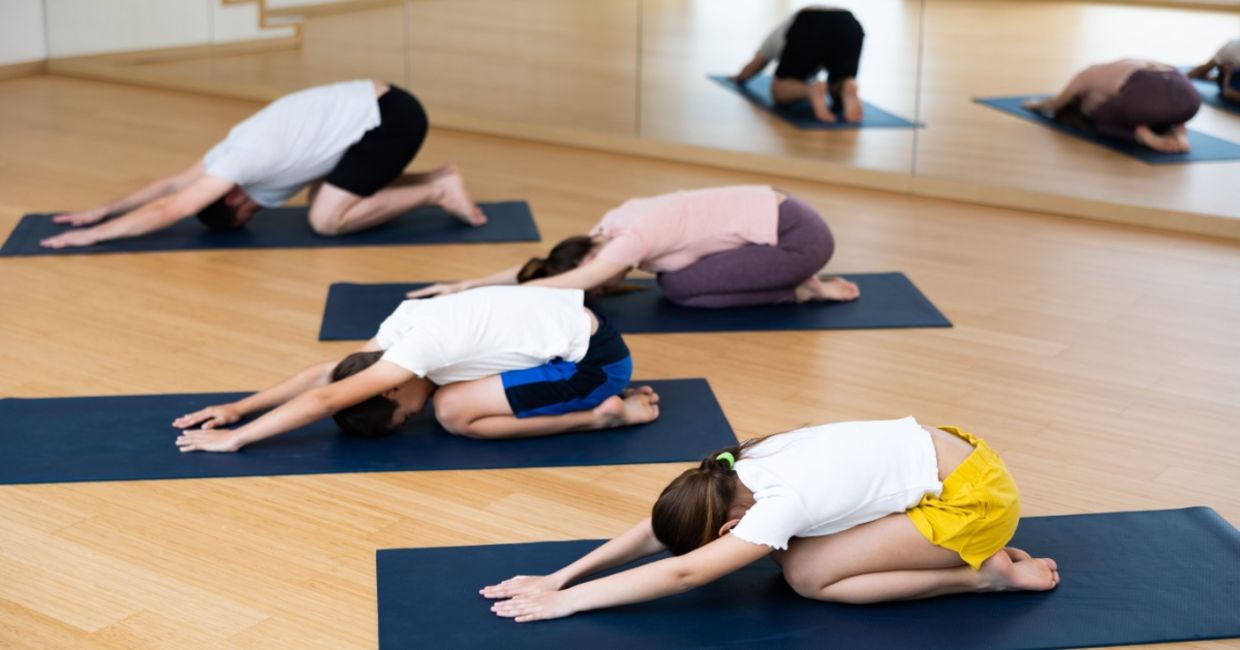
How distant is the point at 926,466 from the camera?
7.92ft

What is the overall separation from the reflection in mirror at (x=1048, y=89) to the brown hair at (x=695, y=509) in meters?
3.33

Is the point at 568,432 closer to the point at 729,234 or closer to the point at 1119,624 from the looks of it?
the point at 729,234

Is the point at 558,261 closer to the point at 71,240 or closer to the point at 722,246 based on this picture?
the point at 722,246

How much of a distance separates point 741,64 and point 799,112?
0.33 metres

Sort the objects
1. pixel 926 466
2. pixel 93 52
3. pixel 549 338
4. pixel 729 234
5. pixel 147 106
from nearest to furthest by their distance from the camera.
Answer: pixel 926 466, pixel 549 338, pixel 729 234, pixel 147 106, pixel 93 52

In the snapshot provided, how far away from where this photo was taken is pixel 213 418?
3.18m

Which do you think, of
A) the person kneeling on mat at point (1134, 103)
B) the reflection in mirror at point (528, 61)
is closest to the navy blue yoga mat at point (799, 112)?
the reflection in mirror at point (528, 61)

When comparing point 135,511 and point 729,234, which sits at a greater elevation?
point 729,234

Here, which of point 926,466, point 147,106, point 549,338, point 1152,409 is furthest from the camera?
point 147,106

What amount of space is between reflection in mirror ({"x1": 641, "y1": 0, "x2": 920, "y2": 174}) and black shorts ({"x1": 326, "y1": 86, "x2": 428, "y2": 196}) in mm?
1522

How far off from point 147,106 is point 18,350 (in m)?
3.57

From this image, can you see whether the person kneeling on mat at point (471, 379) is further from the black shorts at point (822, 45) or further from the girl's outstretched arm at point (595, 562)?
the black shorts at point (822, 45)

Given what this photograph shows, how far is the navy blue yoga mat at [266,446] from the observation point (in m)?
3.00

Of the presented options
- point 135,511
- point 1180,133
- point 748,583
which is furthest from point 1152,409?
point 135,511
